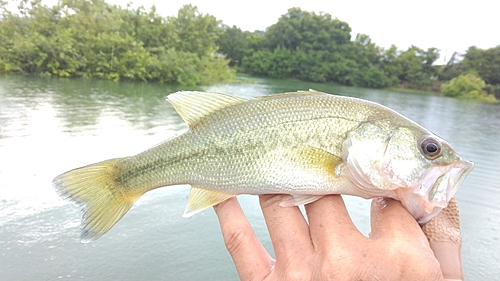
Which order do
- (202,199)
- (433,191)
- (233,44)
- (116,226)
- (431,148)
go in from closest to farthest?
(433,191) < (431,148) < (202,199) < (116,226) < (233,44)

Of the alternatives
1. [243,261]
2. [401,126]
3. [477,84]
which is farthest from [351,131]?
[477,84]

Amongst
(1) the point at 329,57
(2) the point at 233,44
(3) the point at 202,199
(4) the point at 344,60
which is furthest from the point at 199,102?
(1) the point at 329,57

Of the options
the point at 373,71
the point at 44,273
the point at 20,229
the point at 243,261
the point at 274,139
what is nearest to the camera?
the point at 243,261

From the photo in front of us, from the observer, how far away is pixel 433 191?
4.57 feet

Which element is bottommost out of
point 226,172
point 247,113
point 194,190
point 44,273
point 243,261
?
point 44,273

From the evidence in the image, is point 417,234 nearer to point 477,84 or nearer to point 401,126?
point 401,126

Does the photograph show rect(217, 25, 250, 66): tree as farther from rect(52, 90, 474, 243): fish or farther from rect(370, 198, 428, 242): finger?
rect(370, 198, 428, 242): finger

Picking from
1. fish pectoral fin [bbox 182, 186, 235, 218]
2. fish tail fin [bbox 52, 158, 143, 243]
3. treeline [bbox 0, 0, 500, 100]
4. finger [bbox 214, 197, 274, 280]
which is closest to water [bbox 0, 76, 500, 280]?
fish tail fin [bbox 52, 158, 143, 243]

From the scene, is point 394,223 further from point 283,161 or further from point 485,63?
point 485,63

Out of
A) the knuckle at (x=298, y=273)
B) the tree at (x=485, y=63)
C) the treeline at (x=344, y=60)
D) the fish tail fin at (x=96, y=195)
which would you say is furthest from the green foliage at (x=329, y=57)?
the knuckle at (x=298, y=273)

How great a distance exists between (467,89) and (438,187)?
5063cm

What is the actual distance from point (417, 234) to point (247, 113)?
0.91 m

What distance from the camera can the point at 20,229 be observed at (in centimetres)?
412

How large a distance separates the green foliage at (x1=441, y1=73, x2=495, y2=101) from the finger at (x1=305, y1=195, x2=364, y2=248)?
161ft
